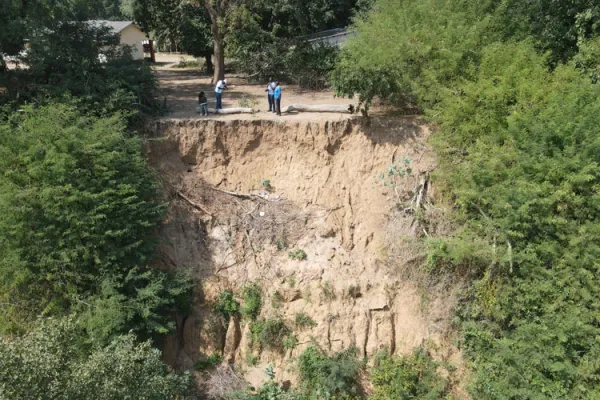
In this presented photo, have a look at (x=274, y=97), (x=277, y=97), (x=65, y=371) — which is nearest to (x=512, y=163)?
(x=277, y=97)

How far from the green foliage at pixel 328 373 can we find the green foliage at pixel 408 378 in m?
0.59

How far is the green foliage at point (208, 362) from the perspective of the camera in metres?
12.4

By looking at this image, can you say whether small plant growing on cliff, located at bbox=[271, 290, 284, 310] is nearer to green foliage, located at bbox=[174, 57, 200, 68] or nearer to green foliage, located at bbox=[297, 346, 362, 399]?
green foliage, located at bbox=[297, 346, 362, 399]


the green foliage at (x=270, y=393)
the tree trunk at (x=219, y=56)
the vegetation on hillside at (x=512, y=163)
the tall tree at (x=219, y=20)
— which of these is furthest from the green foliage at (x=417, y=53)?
the green foliage at (x=270, y=393)

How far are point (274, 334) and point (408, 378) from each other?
3575 millimetres

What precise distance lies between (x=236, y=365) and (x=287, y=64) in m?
13.2

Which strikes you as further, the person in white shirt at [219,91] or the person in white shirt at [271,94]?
the person in white shirt at [219,91]

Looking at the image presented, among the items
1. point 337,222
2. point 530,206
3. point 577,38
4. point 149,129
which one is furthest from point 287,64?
point 530,206

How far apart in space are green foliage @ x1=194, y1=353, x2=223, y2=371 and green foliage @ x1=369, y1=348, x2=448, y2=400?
416 cm

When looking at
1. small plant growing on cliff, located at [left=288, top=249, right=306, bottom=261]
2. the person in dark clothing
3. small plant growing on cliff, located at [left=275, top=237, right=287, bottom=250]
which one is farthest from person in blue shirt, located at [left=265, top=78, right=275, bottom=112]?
small plant growing on cliff, located at [left=288, top=249, right=306, bottom=261]

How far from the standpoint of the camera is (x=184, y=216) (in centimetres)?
1399

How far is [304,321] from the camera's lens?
40.6ft

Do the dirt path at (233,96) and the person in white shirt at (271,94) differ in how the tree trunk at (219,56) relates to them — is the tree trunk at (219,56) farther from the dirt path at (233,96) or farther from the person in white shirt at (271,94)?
the person in white shirt at (271,94)

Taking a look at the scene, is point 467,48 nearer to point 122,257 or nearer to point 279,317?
point 279,317
